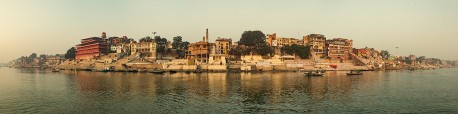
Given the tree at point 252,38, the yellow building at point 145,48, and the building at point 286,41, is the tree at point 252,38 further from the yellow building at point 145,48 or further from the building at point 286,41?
the yellow building at point 145,48

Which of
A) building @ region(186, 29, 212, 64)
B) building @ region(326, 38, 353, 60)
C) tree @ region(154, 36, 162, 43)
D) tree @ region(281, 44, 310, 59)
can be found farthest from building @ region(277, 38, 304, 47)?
tree @ region(154, 36, 162, 43)

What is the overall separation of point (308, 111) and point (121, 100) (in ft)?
59.2

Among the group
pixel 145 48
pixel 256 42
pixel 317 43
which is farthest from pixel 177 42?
pixel 317 43

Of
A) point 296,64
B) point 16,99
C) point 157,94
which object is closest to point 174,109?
point 157,94

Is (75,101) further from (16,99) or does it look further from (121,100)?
(16,99)

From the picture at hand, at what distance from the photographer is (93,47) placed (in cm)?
13312

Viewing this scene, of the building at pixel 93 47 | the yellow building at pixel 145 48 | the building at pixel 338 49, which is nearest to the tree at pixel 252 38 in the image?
the building at pixel 338 49

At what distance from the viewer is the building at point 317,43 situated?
12032 cm

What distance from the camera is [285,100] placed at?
3644 centimetres

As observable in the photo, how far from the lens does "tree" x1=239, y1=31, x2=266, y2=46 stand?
11219 cm

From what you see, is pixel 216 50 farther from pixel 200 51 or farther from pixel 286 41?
pixel 286 41

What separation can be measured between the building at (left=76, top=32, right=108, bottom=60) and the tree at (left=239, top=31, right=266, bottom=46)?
51204mm

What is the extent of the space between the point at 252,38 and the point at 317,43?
23.9 m

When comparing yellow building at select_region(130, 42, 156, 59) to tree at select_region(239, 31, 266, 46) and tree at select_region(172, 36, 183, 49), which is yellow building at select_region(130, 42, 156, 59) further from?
tree at select_region(239, 31, 266, 46)
